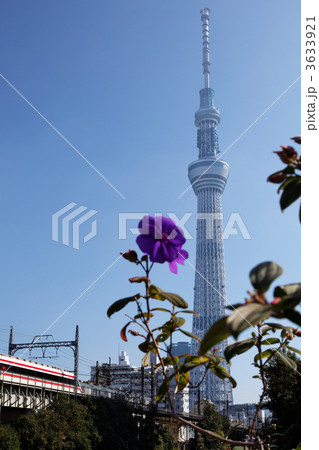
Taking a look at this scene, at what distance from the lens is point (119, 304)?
3.03ft

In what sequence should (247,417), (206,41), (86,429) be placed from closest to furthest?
(247,417) → (86,429) → (206,41)

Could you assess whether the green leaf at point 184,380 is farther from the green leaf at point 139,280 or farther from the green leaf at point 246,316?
the green leaf at point 246,316

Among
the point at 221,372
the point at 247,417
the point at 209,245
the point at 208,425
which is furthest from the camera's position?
the point at 209,245

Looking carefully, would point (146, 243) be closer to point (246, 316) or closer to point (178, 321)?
point (178, 321)

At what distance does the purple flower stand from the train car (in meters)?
15.6

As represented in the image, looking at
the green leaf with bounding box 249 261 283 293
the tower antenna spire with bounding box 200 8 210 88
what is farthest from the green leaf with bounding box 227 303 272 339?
the tower antenna spire with bounding box 200 8 210 88

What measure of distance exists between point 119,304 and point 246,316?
0.43m

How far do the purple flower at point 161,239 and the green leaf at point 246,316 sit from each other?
0.33 meters

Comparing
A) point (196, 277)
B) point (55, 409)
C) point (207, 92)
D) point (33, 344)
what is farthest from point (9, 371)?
point (207, 92)

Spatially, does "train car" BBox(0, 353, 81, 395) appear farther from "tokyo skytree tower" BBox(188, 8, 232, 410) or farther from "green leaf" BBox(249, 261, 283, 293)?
"tokyo skytree tower" BBox(188, 8, 232, 410)

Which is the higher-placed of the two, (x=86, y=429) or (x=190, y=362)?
(x=190, y=362)

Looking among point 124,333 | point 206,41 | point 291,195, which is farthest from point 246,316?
point 206,41

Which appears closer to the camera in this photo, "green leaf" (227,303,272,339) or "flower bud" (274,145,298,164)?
"green leaf" (227,303,272,339)

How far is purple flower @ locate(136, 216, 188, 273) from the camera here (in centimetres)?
85
